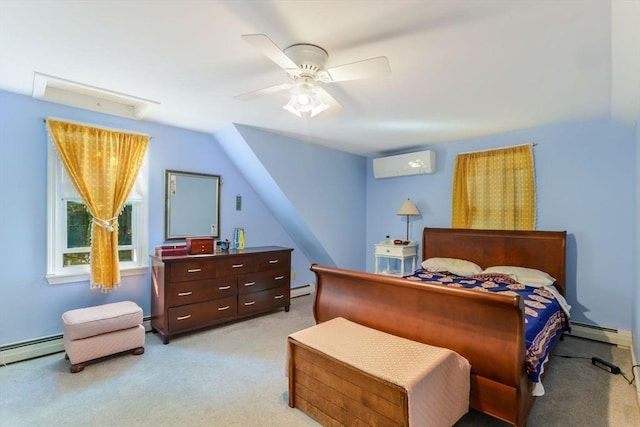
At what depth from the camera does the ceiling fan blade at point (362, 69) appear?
1.64m

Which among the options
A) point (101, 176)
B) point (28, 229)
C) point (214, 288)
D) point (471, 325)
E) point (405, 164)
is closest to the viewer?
point (471, 325)

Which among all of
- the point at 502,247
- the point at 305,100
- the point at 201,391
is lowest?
the point at 201,391

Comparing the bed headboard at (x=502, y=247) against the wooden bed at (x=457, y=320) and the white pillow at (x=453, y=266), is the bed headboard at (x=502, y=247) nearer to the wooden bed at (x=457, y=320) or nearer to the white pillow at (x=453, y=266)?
the white pillow at (x=453, y=266)

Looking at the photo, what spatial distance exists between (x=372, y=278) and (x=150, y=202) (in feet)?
8.85

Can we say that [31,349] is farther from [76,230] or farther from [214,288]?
[214,288]

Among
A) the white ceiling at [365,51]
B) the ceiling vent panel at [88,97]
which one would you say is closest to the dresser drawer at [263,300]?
the white ceiling at [365,51]

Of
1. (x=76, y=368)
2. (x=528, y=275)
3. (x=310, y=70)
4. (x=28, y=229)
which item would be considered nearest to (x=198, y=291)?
(x=76, y=368)

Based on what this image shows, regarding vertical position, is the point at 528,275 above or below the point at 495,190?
below

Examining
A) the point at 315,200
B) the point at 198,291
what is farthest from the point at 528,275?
the point at 198,291

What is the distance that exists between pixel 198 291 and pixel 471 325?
2688mm

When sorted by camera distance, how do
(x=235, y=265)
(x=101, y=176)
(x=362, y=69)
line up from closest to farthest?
(x=362, y=69)
(x=101, y=176)
(x=235, y=265)

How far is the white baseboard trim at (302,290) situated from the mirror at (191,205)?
1.59m

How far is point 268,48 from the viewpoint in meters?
1.59

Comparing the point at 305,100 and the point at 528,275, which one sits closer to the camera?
the point at 305,100
